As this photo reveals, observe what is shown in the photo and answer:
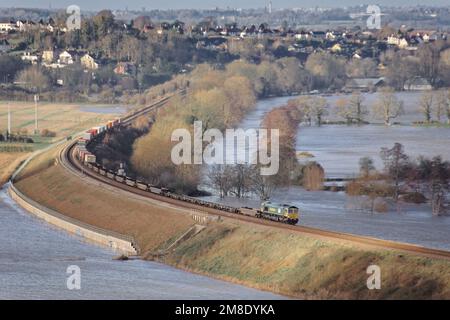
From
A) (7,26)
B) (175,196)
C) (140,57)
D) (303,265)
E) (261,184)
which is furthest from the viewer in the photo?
(7,26)

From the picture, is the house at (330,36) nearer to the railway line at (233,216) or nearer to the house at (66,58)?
the house at (66,58)

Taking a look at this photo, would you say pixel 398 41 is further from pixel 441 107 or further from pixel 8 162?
pixel 8 162

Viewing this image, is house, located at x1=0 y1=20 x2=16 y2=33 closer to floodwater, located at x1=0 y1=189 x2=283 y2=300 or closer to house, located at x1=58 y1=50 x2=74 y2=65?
house, located at x1=58 y1=50 x2=74 y2=65

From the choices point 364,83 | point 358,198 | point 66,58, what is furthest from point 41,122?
point 364,83

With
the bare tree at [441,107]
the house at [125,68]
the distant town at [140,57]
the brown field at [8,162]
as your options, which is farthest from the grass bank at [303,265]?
the house at [125,68]

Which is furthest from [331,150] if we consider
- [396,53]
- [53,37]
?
[396,53]

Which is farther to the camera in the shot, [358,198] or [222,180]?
[222,180]
